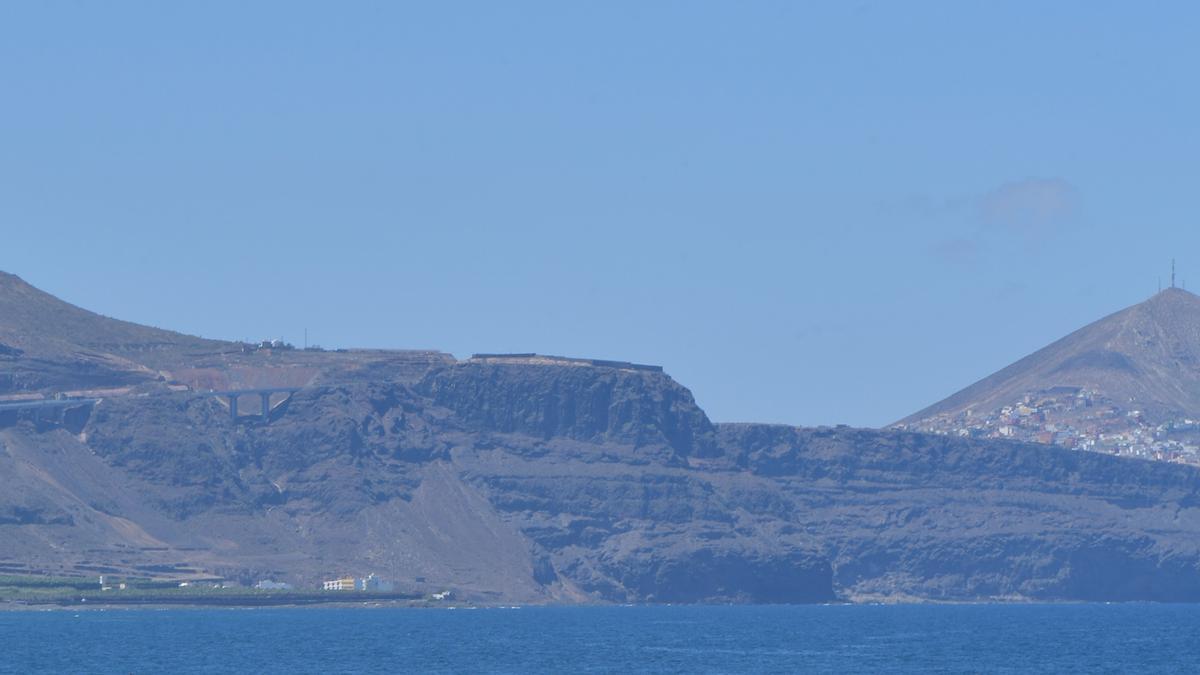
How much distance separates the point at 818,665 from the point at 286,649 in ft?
142

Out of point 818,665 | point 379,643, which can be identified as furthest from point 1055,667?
point 379,643

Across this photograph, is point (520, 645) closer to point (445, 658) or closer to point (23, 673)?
point (445, 658)

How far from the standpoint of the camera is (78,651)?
181000mm

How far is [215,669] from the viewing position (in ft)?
531

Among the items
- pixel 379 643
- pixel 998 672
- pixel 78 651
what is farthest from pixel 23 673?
pixel 998 672

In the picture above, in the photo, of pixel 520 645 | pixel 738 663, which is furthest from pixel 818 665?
pixel 520 645

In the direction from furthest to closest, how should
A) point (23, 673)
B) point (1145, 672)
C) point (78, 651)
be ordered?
point (78, 651), point (1145, 672), point (23, 673)

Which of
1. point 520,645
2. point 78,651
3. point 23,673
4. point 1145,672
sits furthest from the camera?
point 520,645

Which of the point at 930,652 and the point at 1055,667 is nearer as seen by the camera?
the point at 1055,667

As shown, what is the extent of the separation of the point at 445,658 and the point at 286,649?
1683 centimetres

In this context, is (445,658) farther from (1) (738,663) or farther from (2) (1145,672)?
(2) (1145,672)

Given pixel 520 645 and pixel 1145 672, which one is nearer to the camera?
pixel 1145 672

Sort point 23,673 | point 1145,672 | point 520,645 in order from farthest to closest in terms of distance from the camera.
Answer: point 520,645 → point 1145,672 → point 23,673

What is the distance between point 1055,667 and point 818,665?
1754 cm
